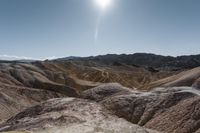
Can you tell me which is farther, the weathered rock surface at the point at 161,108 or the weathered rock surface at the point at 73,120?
the weathered rock surface at the point at 161,108

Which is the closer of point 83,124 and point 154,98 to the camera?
point 83,124

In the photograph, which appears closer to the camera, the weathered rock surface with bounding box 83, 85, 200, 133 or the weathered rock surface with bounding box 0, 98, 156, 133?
the weathered rock surface with bounding box 0, 98, 156, 133

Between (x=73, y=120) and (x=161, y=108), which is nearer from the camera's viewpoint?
(x=73, y=120)

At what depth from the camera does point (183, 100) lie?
63.6 feet

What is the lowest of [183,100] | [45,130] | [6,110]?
[6,110]

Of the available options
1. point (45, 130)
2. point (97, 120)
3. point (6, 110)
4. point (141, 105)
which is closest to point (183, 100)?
point (141, 105)

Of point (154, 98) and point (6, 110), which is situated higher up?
point (154, 98)

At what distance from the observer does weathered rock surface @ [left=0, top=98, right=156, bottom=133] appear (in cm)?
1575

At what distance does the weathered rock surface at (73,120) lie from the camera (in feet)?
51.7

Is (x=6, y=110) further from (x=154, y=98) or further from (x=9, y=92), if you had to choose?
(x=154, y=98)

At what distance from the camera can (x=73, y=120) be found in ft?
55.6

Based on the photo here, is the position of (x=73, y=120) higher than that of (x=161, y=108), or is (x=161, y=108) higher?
(x=161, y=108)

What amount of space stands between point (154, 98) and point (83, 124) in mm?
6615

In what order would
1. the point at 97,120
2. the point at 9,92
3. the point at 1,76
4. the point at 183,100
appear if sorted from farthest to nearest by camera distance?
the point at 1,76 → the point at 9,92 → the point at 183,100 → the point at 97,120
